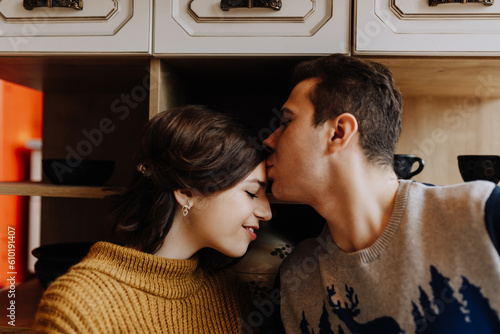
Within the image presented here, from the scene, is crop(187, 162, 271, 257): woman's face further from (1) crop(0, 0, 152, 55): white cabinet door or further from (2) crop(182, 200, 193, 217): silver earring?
(1) crop(0, 0, 152, 55): white cabinet door

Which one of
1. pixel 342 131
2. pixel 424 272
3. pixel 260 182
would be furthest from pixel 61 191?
pixel 424 272

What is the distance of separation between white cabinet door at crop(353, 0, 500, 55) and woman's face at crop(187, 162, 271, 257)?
44cm

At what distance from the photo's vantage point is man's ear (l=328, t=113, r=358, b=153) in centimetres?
84

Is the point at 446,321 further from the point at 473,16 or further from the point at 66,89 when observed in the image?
the point at 66,89

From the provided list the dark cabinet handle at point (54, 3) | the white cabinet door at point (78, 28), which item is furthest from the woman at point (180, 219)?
the dark cabinet handle at point (54, 3)

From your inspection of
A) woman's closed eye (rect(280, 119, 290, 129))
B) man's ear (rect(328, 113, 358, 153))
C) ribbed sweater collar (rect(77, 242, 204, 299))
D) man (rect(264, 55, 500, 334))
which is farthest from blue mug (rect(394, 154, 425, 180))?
ribbed sweater collar (rect(77, 242, 204, 299))

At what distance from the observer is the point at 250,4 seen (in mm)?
860

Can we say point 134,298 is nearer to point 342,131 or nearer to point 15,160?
point 342,131

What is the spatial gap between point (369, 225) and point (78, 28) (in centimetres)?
89

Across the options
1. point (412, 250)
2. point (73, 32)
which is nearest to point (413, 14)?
point (412, 250)

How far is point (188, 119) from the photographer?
0.91 metres

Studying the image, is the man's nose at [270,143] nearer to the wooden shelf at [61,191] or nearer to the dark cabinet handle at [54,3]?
the wooden shelf at [61,191]

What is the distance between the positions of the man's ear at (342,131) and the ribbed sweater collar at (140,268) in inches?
19.4

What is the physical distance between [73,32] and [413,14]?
85 cm
